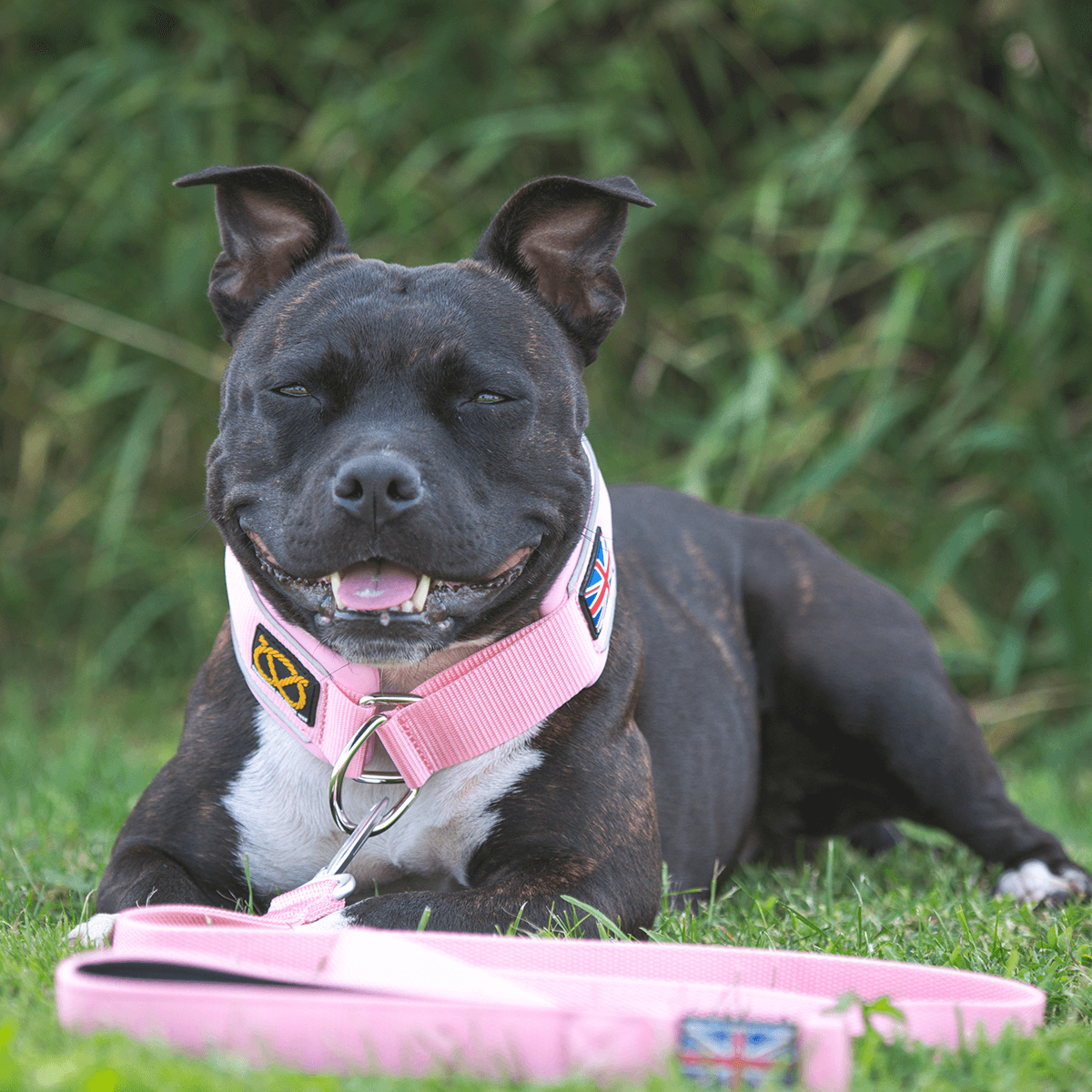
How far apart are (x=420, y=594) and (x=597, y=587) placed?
1.34 feet

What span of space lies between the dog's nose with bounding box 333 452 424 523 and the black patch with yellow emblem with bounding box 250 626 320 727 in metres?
0.39

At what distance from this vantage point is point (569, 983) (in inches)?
66.0

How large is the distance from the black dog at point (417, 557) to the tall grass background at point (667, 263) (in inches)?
114

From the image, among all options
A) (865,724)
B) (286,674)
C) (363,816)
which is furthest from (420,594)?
(865,724)

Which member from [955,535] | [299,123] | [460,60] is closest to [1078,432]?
[955,535]

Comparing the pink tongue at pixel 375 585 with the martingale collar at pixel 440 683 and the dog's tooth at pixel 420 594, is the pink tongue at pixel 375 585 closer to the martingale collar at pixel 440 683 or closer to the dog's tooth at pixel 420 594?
the dog's tooth at pixel 420 594

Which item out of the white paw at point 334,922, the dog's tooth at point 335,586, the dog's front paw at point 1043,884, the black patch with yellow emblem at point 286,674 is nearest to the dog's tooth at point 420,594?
the dog's tooth at point 335,586

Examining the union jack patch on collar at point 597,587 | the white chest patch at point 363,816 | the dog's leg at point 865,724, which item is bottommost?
the dog's leg at point 865,724

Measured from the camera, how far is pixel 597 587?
263cm

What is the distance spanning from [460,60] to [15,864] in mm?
5129

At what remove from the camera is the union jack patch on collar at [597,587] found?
260 centimetres

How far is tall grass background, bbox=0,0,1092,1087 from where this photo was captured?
5.83 metres

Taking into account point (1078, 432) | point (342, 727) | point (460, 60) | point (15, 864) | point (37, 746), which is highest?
point (460, 60)

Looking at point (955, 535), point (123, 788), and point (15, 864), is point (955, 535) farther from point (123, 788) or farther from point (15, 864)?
point (15, 864)
